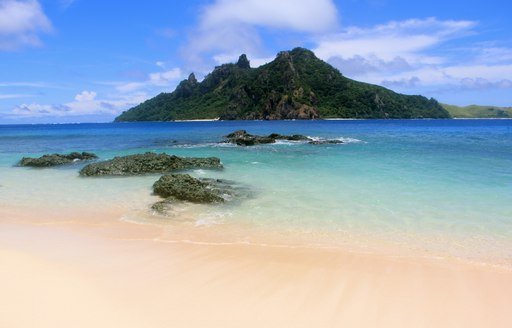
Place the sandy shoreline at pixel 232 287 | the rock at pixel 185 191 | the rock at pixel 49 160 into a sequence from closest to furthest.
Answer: the sandy shoreline at pixel 232 287 < the rock at pixel 185 191 < the rock at pixel 49 160

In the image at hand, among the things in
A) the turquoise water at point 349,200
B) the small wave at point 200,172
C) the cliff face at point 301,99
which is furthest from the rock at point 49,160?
the cliff face at point 301,99

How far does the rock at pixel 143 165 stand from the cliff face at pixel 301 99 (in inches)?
4925

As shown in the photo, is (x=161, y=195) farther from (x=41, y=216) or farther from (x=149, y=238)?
(x=149, y=238)

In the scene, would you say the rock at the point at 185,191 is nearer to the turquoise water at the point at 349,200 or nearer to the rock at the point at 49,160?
the turquoise water at the point at 349,200

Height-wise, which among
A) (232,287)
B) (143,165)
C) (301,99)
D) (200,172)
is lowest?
(232,287)

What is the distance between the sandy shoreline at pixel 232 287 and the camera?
4.94 metres

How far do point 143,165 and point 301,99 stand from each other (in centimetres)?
13774

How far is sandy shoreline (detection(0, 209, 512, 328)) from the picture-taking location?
494 centimetres

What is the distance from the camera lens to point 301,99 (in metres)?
152

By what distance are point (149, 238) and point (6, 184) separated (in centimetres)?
1157

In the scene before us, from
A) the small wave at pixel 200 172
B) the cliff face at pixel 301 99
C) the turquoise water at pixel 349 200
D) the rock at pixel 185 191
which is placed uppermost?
the cliff face at pixel 301 99

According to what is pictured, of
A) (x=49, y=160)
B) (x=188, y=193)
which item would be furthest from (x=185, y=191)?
(x=49, y=160)

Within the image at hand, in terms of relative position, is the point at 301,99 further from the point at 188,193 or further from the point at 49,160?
the point at 188,193

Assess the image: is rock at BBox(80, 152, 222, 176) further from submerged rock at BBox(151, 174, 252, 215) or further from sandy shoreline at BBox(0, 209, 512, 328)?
sandy shoreline at BBox(0, 209, 512, 328)
